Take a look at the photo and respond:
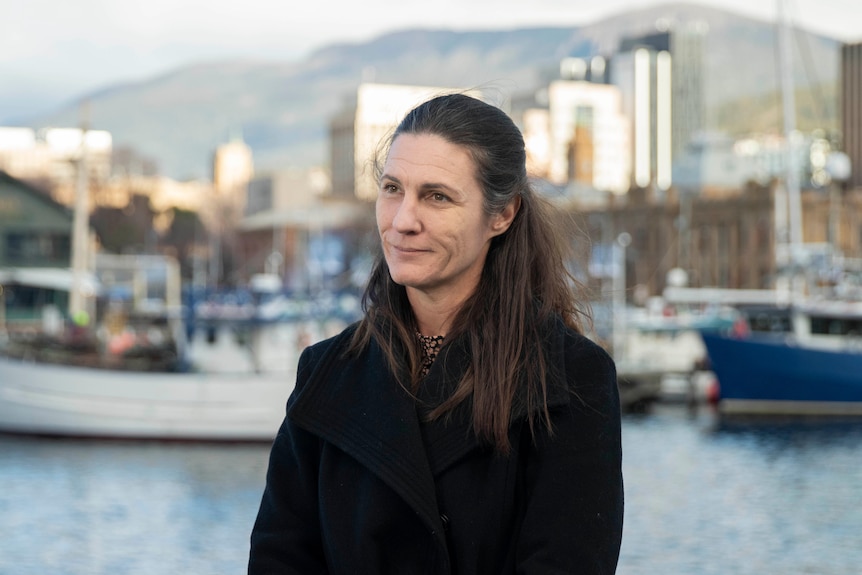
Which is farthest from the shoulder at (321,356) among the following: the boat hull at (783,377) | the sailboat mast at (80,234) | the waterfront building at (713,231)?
the waterfront building at (713,231)

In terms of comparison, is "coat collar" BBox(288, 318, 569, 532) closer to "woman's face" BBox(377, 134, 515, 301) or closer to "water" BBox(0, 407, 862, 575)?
"woman's face" BBox(377, 134, 515, 301)

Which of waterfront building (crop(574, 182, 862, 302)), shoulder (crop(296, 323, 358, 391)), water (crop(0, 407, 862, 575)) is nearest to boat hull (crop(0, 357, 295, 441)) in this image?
water (crop(0, 407, 862, 575))

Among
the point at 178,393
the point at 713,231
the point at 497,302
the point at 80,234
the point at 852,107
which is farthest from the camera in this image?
the point at 852,107

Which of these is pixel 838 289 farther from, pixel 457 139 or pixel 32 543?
pixel 457 139

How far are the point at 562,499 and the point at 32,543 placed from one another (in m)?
19.9

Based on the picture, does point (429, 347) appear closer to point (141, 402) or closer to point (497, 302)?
point (497, 302)

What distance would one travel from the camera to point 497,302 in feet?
8.45

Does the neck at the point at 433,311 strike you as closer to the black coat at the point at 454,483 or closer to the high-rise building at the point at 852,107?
the black coat at the point at 454,483

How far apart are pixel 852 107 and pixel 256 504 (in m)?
79.4

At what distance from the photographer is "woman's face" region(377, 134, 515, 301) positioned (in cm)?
249

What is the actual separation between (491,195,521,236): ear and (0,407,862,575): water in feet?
54.5

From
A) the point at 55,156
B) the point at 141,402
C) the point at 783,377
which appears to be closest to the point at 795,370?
the point at 783,377

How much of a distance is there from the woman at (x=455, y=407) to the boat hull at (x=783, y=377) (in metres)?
39.0

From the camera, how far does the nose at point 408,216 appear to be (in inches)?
97.8
